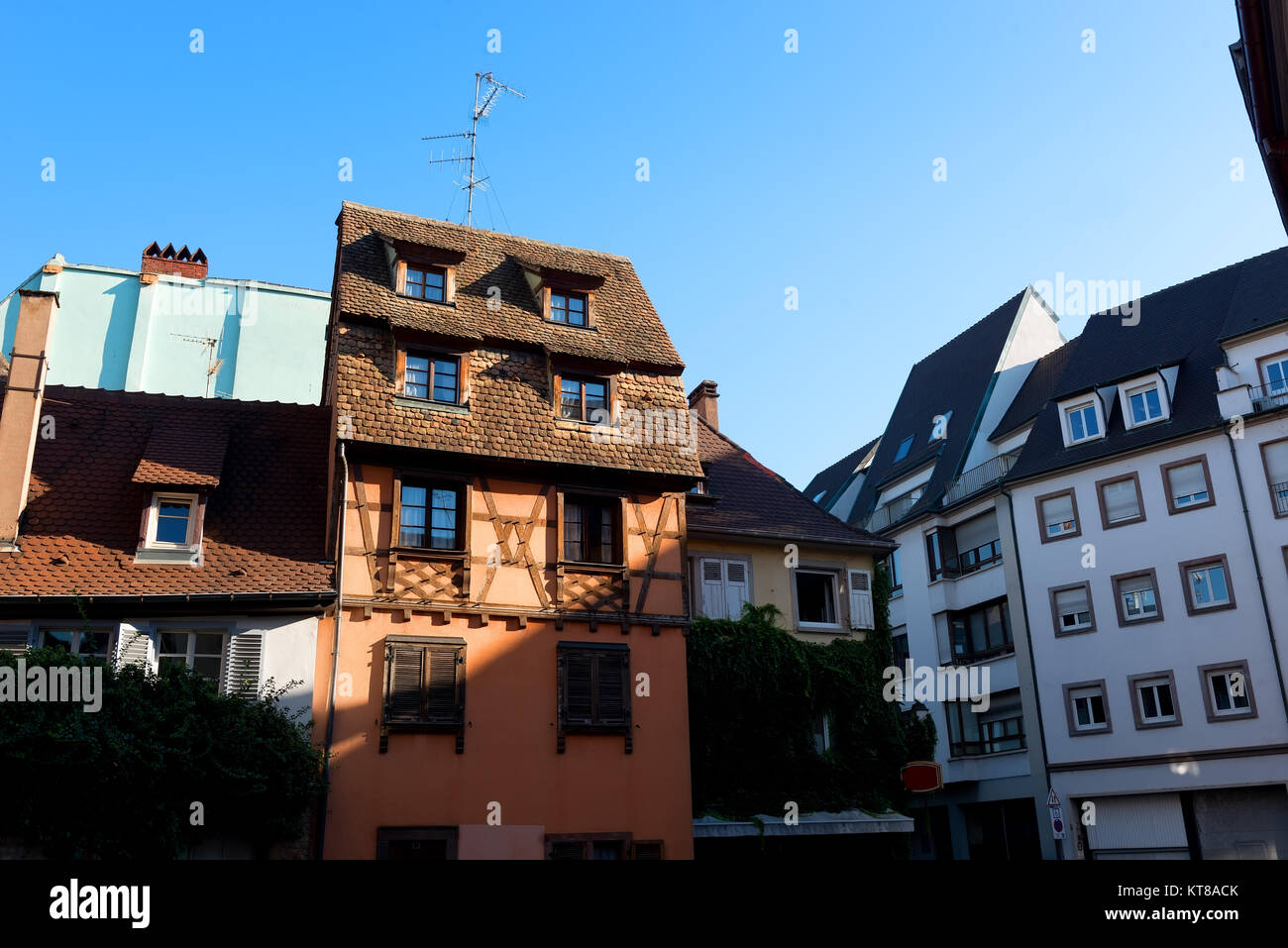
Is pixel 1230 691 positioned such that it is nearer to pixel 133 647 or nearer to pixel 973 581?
pixel 973 581

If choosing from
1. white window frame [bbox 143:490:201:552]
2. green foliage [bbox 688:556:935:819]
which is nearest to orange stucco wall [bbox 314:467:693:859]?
green foliage [bbox 688:556:935:819]

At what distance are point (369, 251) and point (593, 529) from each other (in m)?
7.28

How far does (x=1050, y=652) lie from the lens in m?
35.4

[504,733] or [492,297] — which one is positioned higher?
[492,297]

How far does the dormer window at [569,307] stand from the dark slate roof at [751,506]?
150 inches

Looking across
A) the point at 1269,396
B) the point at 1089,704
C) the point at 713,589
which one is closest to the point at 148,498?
the point at 713,589

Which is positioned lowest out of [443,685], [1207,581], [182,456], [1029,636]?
[443,685]

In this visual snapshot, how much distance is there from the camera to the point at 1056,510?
3650 centimetres

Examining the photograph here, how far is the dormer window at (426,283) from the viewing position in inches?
881

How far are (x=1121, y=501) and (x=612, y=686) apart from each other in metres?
21.5
